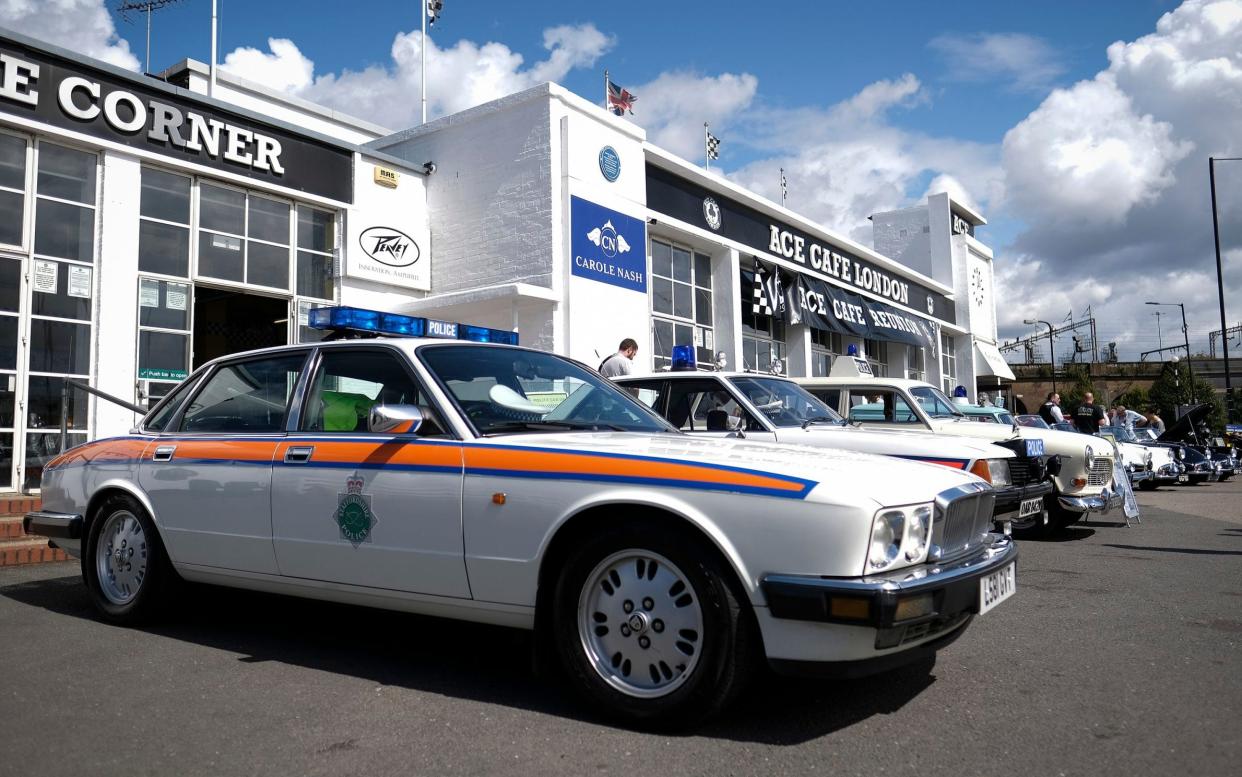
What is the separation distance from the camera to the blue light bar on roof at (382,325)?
199 inches

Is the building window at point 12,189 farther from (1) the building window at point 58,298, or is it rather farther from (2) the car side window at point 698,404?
(2) the car side window at point 698,404

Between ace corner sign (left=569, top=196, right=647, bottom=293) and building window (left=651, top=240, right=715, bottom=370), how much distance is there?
4.42ft

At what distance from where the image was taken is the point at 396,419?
3520mm

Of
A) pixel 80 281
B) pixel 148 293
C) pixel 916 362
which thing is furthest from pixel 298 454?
pixel 916 362

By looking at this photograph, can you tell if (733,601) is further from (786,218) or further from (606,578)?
(786,218)

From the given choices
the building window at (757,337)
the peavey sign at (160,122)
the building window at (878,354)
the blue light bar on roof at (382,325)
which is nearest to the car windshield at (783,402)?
the blue light bar on roof at (382,325)

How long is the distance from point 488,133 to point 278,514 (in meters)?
11.2

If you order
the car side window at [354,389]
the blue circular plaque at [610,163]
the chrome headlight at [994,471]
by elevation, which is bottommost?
the chrome headlight at [994,471]

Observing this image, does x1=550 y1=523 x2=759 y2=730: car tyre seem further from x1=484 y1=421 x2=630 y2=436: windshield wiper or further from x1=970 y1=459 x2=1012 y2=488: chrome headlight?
x1=970 y1=459 x2=1012 y2=488: chrome headlight

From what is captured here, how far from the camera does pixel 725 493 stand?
3002 millimetres

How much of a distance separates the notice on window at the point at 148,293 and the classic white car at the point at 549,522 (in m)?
6.81

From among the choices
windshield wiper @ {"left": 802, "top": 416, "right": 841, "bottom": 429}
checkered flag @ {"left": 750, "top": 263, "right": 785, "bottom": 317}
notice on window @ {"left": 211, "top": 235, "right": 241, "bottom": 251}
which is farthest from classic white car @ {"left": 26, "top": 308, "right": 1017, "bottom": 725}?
checkered flag @ {"left": 750, "top": 263, "right": 785, "bottom": 317}

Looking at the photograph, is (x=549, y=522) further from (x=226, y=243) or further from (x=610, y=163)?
(x=610, y=163)

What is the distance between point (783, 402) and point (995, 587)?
3913mm
